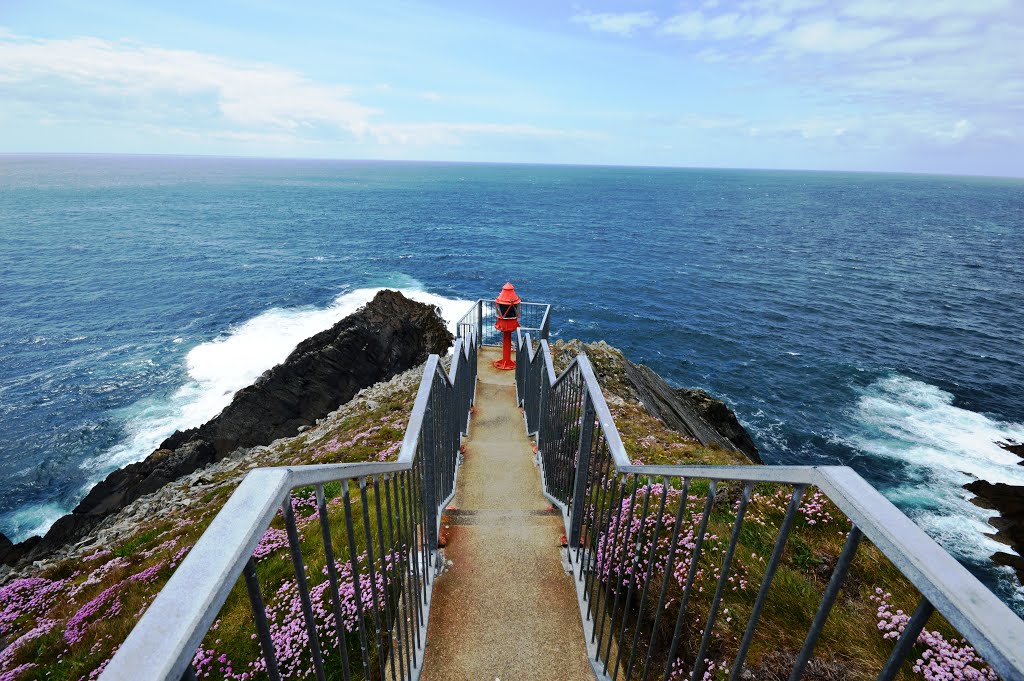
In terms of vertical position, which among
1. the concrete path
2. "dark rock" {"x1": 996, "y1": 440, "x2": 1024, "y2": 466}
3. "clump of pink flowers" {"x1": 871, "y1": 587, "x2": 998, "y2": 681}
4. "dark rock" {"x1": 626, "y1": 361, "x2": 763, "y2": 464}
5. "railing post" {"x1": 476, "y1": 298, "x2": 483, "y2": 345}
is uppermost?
"clump of pink flowers" {"x1": 871, "y1": 587, "x2": 998, "y2": 681}

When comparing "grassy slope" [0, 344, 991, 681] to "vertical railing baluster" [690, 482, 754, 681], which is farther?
"grassy slope" [0, 344, 991, 681]

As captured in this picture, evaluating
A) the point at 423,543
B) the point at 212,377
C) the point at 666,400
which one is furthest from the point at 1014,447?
the point at 212,377

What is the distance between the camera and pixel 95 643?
6219 mm

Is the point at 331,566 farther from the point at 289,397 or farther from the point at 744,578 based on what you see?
the point at 289,397

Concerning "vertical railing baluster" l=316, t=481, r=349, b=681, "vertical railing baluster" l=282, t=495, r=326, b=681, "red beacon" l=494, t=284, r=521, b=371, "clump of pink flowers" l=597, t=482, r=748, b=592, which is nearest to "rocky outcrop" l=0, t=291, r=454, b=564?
"red beacon" l=494, t=284, r=521, b=371

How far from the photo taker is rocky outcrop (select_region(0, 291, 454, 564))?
63.5 ft

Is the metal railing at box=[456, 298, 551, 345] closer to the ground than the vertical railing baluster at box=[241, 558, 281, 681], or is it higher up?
closer to the ground

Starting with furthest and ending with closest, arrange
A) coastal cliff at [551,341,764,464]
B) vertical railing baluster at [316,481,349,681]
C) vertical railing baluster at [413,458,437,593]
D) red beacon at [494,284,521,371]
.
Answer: coastal cliff at [551,341,764,464] → red beacon at [494,284,521,371] → vertical railing baluster at [413,458,437,593] → vertical railing baluster at [316,481,349,681]

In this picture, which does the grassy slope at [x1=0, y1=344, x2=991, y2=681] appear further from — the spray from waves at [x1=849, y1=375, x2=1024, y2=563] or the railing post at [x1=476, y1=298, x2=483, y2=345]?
the spray from waves at [x1=849, y1=375, x2=1024, y2=563]

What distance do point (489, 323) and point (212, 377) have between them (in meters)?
19.3

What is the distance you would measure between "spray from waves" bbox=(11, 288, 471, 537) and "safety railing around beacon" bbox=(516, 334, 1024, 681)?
25.7 metres

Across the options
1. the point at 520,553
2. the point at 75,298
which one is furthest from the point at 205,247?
the point at 520,553

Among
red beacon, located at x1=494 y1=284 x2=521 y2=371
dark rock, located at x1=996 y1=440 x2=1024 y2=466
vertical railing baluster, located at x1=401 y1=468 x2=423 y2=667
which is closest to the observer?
vertical railing baluster, located at x1=401 y1=468 x2=423 y2=667

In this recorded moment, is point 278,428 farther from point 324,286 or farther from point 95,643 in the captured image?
point 324,286
